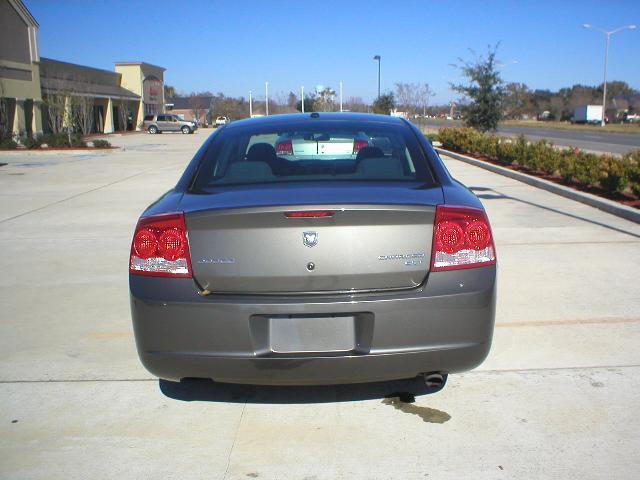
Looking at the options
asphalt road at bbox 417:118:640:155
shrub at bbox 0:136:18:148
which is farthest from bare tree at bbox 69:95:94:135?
asphalt road at bbox 417:118:640:155

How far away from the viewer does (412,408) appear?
12.1 feet

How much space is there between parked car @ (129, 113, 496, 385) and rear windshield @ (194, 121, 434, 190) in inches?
18.9

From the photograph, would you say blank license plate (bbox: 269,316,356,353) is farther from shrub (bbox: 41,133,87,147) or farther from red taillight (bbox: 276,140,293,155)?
shrub (bbox: 41,133,87,147)

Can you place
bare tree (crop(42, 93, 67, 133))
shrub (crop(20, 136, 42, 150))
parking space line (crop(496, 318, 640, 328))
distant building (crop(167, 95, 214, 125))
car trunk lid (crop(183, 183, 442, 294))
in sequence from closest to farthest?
car trunk lid (crop(183, 183, 442, 294)) < parking space line (crop(496, 318, 640, 328)) < shrub (crop(20, 136, 42, 150)) < bare tree (crop(42, 93, 67, 133)) < distant building (crop(167, 95, 214, 125))

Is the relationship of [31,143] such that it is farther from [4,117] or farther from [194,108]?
[194,108]

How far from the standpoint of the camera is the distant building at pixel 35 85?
3438cm

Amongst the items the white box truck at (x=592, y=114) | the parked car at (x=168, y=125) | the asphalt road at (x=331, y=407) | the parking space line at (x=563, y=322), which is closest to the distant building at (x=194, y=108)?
the parked car at (x=168, y=125)

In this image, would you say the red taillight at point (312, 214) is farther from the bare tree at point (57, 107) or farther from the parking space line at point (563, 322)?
the bare tree at point (57, 107)

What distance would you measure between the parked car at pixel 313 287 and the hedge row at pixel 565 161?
834cm

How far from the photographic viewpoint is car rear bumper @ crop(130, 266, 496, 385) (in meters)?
3.09

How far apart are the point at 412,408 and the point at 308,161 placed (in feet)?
5.67

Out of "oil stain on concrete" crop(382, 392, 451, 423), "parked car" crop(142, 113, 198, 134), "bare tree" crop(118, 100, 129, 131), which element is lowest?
"oil stain on concrete" crop(382, 392, 451, 423)

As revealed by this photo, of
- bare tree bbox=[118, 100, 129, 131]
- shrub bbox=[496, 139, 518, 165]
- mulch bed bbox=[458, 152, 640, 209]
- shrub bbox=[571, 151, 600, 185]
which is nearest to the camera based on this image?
mulch bed bbox=[458, 152, 640, 209]

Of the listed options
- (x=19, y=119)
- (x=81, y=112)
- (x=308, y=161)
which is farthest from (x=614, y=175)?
(x=81, y=112)
